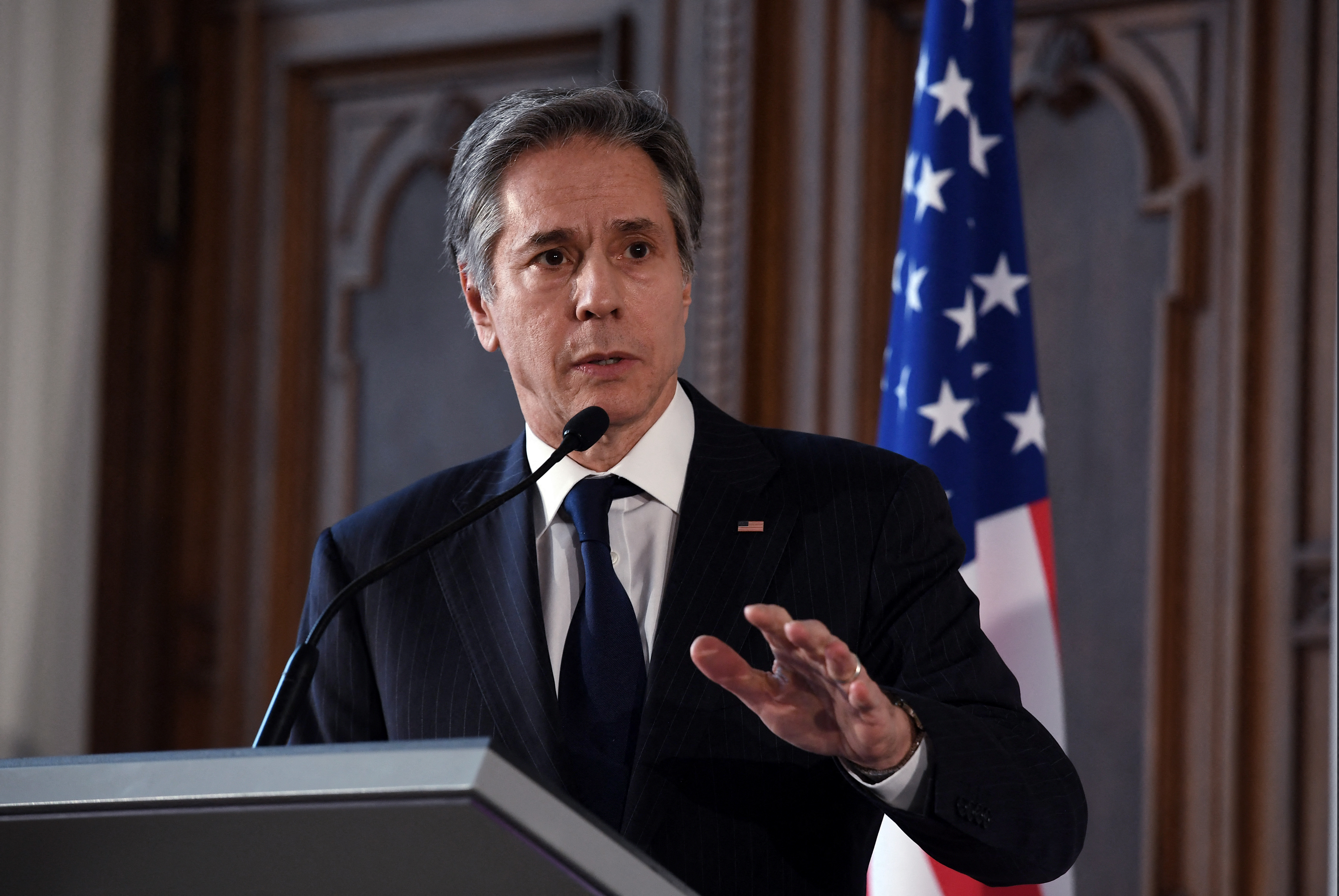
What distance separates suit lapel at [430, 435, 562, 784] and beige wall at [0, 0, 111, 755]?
2.14 m

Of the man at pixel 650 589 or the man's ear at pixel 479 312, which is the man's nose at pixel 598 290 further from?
the man's ear at pixel 479 312

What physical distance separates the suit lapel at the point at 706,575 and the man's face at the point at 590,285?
102 mm

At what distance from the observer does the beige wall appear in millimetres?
3223

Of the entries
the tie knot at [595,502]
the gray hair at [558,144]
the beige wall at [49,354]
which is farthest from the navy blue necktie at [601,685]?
the beige wall at [49,354]

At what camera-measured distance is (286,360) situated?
3.48 m

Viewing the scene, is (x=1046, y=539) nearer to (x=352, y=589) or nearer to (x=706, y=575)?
(x=706, y=575)

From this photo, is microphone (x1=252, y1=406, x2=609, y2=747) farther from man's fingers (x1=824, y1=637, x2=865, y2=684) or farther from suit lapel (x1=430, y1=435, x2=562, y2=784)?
man's fingers (x1=824, y1=637, x2=865, y2=684)

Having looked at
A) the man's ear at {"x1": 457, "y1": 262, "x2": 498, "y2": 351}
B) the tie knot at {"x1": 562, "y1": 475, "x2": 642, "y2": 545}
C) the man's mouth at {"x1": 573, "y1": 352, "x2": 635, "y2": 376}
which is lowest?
the tie knot at {"x1": 562, "y1": 475, "x2": 642, "y2": 545}

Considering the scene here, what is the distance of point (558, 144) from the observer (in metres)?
→ 1.50

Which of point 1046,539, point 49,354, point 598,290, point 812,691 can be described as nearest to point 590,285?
point 598,290

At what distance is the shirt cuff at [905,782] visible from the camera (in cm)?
110

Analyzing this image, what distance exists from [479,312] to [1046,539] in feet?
3.19

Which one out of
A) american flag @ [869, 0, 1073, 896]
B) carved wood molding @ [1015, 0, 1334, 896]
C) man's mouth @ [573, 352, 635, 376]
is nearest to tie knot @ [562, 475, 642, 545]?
man's mouth @ [573, 352, 635, 376]

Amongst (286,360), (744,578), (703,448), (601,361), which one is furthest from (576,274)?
(286,360)
